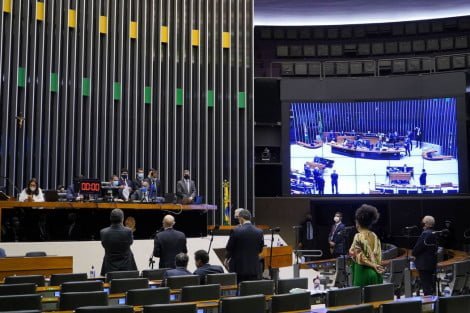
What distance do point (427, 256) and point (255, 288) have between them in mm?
3600

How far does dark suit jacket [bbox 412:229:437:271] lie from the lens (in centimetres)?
820

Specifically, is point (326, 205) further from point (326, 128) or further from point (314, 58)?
point (314, 58)

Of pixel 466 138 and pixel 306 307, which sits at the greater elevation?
pixel 466 138

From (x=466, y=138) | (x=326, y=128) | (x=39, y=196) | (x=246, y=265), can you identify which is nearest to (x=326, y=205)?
(x=326, y=128)

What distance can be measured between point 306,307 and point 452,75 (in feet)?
48.4

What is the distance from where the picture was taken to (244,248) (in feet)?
22.4

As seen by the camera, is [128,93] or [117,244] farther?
[128,93]

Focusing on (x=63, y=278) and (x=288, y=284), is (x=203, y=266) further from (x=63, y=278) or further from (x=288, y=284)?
(x=63, y=278)

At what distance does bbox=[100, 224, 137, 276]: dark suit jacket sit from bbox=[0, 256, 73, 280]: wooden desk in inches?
84.1

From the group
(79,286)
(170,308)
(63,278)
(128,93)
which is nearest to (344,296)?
Result: (170,308)

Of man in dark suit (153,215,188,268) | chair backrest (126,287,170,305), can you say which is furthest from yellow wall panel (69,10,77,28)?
chair backrest (126,287,170,305)

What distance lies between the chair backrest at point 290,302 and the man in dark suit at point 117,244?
2662mm

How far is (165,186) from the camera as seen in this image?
1694 cm

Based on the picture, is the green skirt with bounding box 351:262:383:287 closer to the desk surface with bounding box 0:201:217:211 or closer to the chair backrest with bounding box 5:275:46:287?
the chair backrest with bounding box 5:275:46:287
